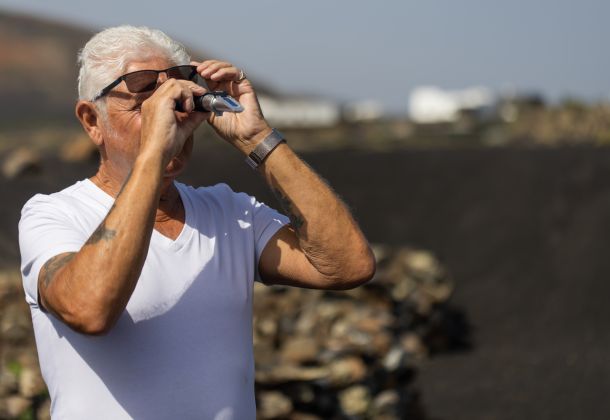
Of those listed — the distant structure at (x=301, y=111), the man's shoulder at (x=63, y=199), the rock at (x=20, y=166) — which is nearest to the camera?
the man's shoulder at (x=63, y=199)

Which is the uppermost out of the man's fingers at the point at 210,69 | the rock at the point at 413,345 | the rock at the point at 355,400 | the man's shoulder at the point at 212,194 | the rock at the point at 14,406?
the man's fingers at the point at 210,69

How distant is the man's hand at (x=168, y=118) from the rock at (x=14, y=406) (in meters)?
4.41

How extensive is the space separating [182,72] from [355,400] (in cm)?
503

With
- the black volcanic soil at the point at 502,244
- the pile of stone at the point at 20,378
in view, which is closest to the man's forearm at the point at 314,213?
the pile of stone at the point at 20,378

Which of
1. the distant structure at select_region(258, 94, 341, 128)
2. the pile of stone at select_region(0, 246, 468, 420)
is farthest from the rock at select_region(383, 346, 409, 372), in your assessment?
the distant structure at select_region(258, 94, 341, 128)

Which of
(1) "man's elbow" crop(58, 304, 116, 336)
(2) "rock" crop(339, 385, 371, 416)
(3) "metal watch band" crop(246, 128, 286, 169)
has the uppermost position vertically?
(3) "metal watch band" crop(246, 128, 286, 169)

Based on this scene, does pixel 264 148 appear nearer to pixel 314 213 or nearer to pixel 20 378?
pixel 314 213

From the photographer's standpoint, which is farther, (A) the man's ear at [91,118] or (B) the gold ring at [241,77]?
(B) the gold ring at [241,77]

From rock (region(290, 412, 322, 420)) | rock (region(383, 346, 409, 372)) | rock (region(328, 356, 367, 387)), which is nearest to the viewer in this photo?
rock (region(290, 412, 322, 420))

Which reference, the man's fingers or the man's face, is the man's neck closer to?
the man's face

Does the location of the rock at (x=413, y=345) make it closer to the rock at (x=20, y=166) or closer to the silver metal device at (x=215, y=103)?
the rock at (x=20, y=166)

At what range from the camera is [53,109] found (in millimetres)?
51031

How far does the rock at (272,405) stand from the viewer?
720 cm

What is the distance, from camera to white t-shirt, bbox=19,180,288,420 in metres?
3.04
